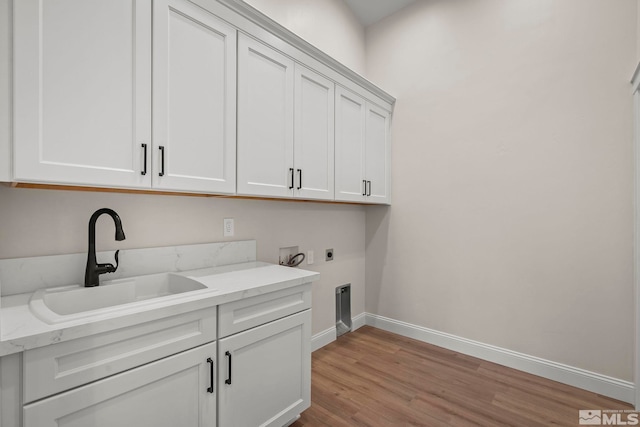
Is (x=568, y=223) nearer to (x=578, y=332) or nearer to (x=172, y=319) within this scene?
(x=578, y=332)

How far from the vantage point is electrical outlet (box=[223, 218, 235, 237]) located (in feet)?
6.70

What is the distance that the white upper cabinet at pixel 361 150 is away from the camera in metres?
2.49

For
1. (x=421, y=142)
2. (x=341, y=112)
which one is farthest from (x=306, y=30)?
(x=421, y=142)

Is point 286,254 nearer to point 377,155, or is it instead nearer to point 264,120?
point 264,120

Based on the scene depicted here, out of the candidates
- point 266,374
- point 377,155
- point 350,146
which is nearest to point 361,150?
point 350,146

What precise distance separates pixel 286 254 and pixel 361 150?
1.14 metres

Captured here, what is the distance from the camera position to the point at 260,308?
151 cm

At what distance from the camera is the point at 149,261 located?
5.41ft

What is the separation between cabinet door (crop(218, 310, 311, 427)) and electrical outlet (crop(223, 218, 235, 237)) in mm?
754

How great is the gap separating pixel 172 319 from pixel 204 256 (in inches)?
29.0

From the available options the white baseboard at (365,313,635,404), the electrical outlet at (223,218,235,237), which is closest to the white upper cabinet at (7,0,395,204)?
the electrical outlet at (223,218,235,237)

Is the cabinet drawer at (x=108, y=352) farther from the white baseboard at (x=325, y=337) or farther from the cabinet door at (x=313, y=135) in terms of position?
the white baseboard at (x=325, y=337)

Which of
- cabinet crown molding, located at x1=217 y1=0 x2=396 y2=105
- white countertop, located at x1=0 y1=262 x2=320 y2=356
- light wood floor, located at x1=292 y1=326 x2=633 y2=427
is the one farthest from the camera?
light wood floor, located at x1=292 y1=326 x2=633 y2=427

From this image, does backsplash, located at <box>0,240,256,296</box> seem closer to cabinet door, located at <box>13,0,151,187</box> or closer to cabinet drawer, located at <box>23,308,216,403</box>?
cabinet door, located at <box>13,0,151,187</box>
